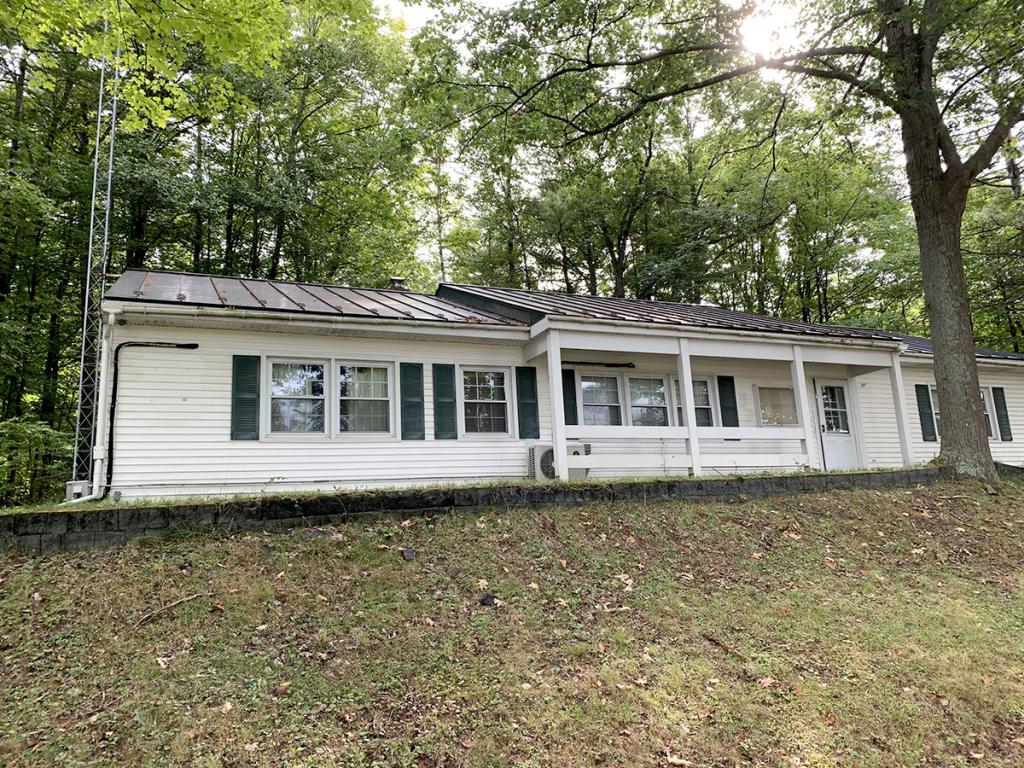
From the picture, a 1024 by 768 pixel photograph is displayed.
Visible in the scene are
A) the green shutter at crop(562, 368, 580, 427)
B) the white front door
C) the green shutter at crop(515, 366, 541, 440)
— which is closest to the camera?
the green shutter at crop(515, 366, 541, 440)

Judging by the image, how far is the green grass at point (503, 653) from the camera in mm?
3521

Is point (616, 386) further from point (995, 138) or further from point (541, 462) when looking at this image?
point (995, 138)

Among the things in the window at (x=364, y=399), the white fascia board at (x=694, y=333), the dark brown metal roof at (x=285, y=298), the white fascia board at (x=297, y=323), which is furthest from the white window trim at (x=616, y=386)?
the window at (x=364, y=399)

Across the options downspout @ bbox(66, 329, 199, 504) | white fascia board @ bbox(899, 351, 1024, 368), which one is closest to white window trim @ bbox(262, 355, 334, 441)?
downspout @ bbox(66, 329, 199, 504)

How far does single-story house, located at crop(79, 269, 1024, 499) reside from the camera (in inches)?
318

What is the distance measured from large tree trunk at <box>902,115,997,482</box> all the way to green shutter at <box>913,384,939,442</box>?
344cm

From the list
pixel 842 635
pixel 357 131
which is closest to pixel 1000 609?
pixel 842 635

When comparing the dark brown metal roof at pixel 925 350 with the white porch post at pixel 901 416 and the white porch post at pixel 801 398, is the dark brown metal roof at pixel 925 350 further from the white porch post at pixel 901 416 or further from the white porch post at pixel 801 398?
the white porch post at pixel 801 398

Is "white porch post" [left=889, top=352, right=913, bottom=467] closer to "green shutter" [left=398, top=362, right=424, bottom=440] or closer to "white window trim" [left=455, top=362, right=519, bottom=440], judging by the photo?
"white window trim" [left=455, top=362, right=519, bottom=440]

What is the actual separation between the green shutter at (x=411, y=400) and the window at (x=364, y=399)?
236 mm

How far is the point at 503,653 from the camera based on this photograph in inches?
176

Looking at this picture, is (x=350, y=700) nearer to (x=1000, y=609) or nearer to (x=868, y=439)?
(x=1000, y=609)

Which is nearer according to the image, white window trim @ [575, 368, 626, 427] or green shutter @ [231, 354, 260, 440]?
green shutter @ [231, 354, 260, 440]

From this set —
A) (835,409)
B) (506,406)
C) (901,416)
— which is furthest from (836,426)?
(506,406)
